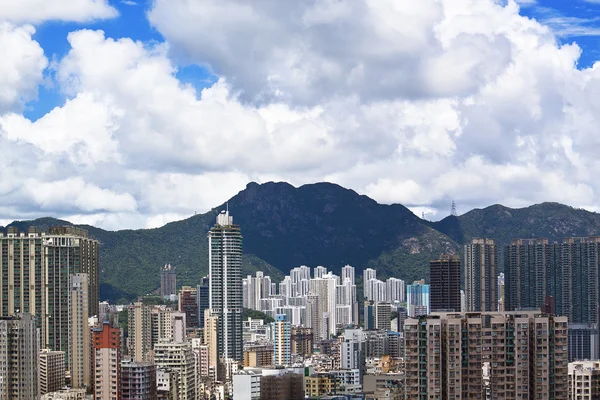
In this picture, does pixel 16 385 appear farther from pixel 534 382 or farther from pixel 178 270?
pixel 178 270

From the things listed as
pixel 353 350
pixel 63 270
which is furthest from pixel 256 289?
pixel 63 270

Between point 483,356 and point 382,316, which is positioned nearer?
point 483,356

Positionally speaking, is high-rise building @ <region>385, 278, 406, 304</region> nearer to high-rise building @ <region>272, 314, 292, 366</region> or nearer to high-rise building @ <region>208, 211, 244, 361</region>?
high-rise building @ <region>208, 211, 244, 361</region>

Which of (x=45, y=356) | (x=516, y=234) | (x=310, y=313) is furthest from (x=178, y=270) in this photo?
(x=45, y=356)

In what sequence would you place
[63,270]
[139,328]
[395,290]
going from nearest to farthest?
[63,270] < [139,328] < [395,290]

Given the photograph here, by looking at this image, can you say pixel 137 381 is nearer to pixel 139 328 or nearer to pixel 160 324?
pixel 139 328

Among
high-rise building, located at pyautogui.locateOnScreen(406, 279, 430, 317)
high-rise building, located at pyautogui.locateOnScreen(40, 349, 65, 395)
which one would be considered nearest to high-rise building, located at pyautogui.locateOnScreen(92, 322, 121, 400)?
high-rise building, located at pyautogui.locateOnScreen(40, 349, 65, 395)
